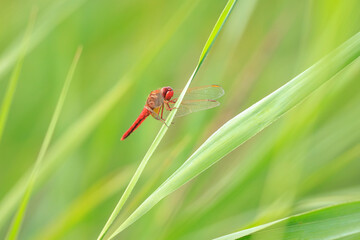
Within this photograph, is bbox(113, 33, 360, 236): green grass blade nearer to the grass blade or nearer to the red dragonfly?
the grass blade

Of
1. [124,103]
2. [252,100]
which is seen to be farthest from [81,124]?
[252,100]

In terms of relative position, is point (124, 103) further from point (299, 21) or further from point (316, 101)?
point (299, 21)

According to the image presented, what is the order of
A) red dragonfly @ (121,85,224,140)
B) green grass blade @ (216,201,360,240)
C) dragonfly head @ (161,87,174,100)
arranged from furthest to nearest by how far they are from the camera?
1. dragonfly head @ (161,87,174,100)
2. red dragonfly @ (121,85,224,140)
3. green grass blade @ (216,201,360,240)

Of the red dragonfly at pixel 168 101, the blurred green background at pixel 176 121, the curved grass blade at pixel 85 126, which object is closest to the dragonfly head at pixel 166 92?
the red dragonfly at pixel 168 101

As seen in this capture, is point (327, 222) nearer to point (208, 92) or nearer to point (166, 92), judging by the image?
point (208, 92)

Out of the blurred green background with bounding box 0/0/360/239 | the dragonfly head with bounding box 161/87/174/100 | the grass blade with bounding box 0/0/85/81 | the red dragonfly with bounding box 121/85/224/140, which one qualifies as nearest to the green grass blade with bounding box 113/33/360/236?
the blurred green background with bounding box 0/0/360/239
